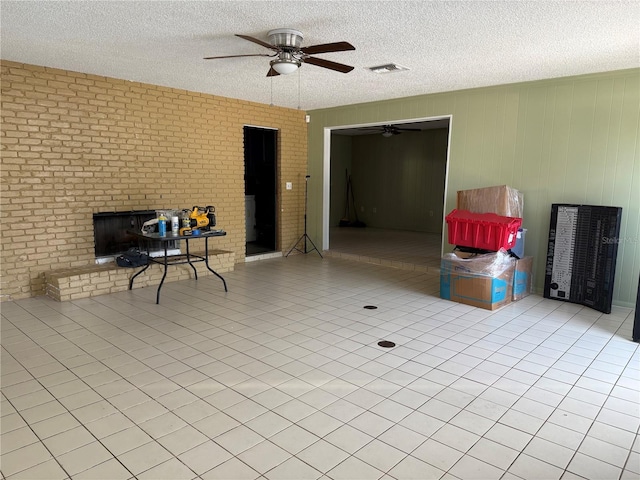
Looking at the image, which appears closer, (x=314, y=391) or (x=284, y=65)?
(x=314, y=391)

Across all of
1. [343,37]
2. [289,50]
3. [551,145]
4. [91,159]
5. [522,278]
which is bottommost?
[522,278]

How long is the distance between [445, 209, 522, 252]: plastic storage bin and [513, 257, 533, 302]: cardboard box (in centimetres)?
40

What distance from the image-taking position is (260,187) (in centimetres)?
805

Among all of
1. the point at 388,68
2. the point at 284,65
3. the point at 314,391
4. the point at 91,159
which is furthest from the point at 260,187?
the point at 314,391

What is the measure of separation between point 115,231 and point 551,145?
5.68 m

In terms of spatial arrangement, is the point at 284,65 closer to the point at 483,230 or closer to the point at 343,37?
the point at 343,37

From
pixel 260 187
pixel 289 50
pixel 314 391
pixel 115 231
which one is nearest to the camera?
pixel 314 391

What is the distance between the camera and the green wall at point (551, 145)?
4781 mm

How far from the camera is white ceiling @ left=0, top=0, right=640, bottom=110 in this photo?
Answer: 124 inches

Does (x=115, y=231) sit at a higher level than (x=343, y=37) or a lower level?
lower

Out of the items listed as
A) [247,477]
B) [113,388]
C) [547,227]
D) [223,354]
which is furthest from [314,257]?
[247,477]

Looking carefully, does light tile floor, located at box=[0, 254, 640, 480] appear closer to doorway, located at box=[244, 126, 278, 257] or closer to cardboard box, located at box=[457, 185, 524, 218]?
cardboard box, located at box=[457, 185, 524, 218]

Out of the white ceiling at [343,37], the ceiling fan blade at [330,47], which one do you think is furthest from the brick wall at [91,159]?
the ceiling fan blade at [330,47]

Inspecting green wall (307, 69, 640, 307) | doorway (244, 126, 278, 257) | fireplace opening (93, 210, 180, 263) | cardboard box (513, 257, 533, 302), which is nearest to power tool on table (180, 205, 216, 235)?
fireplace opening (93, 210, 180, 263)
